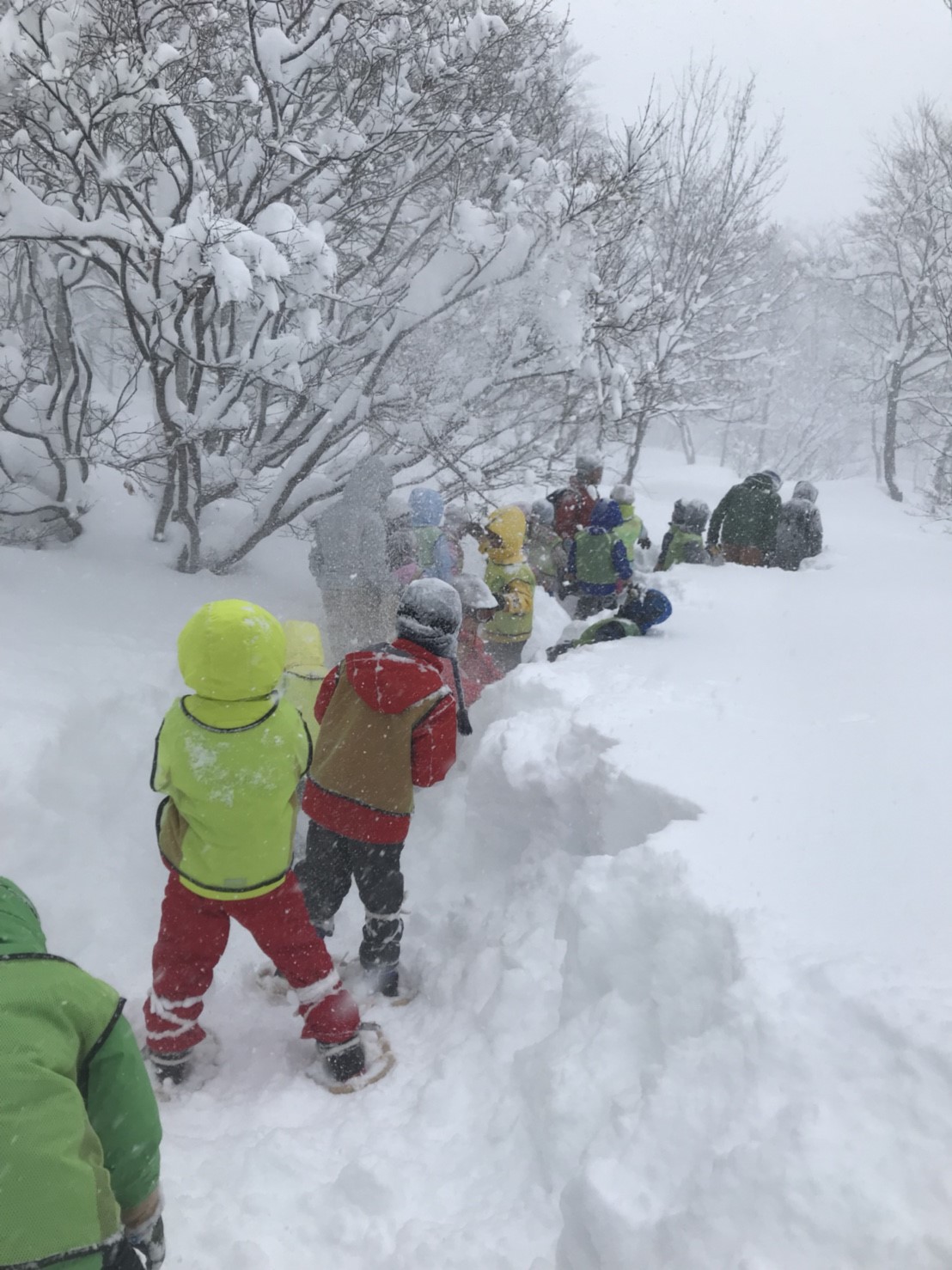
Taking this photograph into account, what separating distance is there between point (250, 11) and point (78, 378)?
2.65 m

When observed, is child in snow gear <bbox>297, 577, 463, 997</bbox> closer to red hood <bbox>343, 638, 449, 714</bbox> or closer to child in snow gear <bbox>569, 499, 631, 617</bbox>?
red hood <bbox>343, 638, 449, 714</bbox>

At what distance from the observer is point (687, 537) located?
7.60m

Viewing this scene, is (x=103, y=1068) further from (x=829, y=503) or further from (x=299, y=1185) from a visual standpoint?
Result: (x=829, y=503)

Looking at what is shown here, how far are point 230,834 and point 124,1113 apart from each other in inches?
49.2

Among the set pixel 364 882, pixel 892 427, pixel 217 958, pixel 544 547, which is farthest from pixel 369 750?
pixel 892 427

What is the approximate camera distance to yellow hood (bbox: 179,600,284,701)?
2389 mm

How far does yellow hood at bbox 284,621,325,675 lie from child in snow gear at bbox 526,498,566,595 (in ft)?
11.2


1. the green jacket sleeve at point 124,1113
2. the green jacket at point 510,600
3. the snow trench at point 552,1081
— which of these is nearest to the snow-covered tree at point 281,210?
the green jacket at point 510,600

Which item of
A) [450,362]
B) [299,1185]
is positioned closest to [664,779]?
[299,1185]

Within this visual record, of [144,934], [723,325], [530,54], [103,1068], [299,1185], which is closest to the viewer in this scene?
[103,1068]

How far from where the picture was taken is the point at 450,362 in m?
7.25

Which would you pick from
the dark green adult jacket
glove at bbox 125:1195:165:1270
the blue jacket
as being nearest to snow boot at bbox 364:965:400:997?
glove at bbox 125:1195:165:1270

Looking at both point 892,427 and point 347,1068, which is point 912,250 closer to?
point 892,427

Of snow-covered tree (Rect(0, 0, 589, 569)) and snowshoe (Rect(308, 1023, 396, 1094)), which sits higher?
snow-covered tree (Rect(0, 0, 589, 569))
